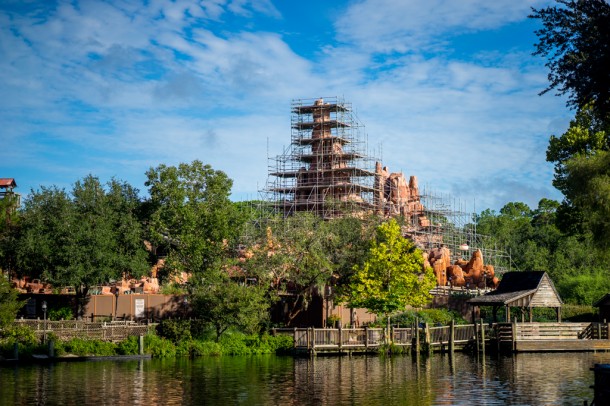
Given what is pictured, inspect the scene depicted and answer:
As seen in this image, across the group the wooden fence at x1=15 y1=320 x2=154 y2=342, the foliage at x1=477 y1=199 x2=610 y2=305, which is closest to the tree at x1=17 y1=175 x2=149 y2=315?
the wooden fence at x1=15 y1=320 x2=154 y2=342

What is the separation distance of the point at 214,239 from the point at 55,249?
36.6ft

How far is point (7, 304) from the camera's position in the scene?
46094mm

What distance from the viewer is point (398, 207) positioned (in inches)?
4154

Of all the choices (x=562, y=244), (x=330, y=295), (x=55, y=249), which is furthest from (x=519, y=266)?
(x=55, y=249)

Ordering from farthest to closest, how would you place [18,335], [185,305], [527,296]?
[185,305] → [527,296] → [18,335]

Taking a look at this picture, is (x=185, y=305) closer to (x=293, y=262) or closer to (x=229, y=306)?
(x=293, y=262)

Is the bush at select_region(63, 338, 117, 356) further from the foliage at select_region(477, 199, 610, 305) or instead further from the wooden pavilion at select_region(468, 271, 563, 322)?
the foliage at select_region(477, 199, 610, 305)

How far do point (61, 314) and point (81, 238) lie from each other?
678cm

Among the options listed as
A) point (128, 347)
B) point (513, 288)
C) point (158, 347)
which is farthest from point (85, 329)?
point (513, 288)

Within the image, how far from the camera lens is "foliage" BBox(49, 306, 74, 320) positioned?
2256 inches

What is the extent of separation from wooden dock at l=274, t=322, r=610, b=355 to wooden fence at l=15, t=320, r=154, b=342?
9.66 m

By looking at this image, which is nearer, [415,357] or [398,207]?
[415,357]

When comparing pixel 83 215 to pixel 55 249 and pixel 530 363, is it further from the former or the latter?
pixel 530 363

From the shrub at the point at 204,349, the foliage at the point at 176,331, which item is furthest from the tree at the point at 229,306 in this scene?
the shrub at the point at 204,349
